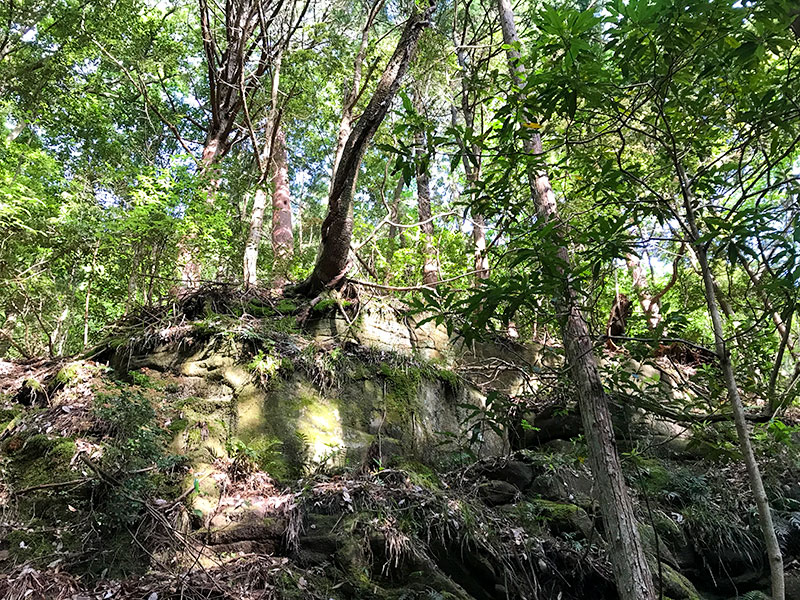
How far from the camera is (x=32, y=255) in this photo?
309 inches

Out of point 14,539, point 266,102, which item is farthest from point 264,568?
point 266,102

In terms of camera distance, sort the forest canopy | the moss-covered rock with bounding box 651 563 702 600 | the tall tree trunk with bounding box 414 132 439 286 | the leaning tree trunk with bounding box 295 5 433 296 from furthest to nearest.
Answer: the tall tree trunk with bounding box 414 132 439 286 < the leaning tree trunk with bounding box 295 5 433 296 < the moss-covered rock with bounding box 651 563 702 600 < the forest canopy

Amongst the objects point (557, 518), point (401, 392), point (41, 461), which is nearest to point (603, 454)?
point (557, 518)

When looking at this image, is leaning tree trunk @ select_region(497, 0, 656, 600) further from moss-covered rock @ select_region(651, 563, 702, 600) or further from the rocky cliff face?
moss-covered rock @ select_region(651, 563, 702, 600)

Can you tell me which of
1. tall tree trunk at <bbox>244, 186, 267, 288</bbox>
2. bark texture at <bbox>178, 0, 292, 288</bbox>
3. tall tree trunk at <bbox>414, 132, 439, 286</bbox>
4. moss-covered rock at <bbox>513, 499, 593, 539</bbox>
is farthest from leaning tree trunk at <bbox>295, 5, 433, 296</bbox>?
moss-covered rock at <bbox>513, 499, 593, 539</bbox>

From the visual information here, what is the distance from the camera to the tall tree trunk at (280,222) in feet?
28.1

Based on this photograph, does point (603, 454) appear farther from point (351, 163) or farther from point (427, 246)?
point (427, 246)

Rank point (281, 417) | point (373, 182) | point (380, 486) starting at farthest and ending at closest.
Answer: point (373, 182) → point (281, 417) → point (380, 486)

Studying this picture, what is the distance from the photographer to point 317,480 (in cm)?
459

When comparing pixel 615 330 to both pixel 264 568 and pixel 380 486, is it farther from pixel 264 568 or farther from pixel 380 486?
pixel 264 568

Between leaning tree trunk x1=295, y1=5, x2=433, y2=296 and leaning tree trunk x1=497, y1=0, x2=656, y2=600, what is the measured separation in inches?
74.2

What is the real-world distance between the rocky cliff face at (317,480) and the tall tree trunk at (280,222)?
2.07 metres

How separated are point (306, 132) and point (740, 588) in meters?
13.9

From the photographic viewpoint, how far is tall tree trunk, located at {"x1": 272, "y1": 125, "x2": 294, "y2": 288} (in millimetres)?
8570
